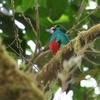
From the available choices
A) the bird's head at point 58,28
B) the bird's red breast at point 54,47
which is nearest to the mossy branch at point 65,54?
the bird's red breast at point 54,47

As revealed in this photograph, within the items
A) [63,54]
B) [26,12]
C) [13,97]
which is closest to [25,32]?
[26,12]

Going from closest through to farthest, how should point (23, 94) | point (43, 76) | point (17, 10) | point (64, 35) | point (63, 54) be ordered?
point (23, 94) < point (43, 76) < point (63, 54) < point (64, 35) < point (17, 10)

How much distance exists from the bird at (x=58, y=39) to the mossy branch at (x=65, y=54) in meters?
1.12

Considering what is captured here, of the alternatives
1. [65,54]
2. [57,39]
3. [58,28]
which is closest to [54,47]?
[57,39]

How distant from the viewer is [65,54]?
312cm

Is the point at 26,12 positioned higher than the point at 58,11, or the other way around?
the point at 26,12

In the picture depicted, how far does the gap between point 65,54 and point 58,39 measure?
158cm

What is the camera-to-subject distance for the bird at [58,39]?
4330 mm

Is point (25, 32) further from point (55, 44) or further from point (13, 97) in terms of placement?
point (13, 97)

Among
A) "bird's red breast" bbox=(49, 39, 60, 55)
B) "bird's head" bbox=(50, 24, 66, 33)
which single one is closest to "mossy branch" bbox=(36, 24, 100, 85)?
"bird's red breast" bbox=(49, 39, 60, 55)

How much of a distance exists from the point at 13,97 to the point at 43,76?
1.78m

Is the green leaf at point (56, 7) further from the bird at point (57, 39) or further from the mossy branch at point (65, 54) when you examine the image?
the mossy branch at point (65, 54)

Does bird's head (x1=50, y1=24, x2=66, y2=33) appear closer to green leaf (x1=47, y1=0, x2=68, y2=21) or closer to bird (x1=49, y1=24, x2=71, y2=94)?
bird (x1=49, y1=24, x2=71, y2=94)

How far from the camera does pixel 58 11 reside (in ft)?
14.1
